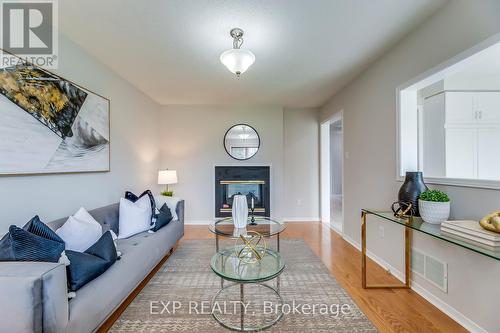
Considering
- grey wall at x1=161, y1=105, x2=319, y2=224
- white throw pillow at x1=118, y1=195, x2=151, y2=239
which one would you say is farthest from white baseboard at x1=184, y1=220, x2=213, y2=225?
white throw pillow at x1=118, y1=195, x2=151, y2=239

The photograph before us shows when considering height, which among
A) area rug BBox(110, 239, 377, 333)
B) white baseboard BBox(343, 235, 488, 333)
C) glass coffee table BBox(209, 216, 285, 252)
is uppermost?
glass coffee table BBox(209, 216, 285, 252)

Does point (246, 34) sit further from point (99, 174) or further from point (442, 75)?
point (99, 174)

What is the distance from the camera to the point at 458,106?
87.4 inches

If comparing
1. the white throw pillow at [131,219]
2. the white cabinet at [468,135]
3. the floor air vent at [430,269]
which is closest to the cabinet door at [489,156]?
the white cabinet at [468,135]

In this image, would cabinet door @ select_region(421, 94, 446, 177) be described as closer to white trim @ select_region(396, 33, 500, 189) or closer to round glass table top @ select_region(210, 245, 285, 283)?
white trim @ select_region(396, 33, 500, 189)

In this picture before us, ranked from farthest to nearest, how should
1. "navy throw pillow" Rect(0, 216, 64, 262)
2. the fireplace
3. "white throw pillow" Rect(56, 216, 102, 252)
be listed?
the fireplace < "white throw pillow" Rect(56, 216, 102, 252) < "navy throw pillow" Rect(0, 216, 64, 262)

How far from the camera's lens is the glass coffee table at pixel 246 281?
1.62 metres

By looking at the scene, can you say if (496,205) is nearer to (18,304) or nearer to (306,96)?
(18,304)

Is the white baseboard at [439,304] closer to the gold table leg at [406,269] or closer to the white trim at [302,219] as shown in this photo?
the gold table leg at [406,269]

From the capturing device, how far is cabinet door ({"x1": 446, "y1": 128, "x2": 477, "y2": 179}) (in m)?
2.17

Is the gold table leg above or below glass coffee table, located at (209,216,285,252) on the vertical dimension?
below

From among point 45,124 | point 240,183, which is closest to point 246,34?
point 45,124

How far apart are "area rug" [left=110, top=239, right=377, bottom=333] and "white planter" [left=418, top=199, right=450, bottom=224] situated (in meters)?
0.93

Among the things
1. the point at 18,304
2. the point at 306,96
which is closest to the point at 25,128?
the point at 18,304
